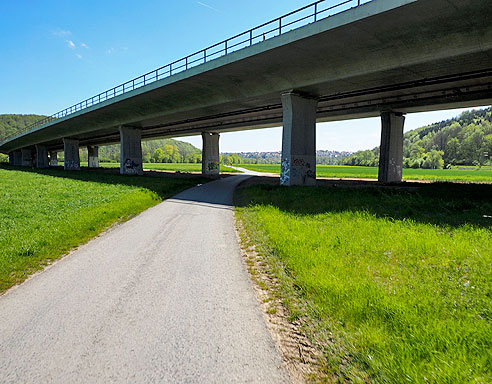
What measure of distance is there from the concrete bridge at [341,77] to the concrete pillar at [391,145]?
0.36 ft

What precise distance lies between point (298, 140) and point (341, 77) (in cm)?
583

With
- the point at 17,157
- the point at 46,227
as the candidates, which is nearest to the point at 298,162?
the point at 46,227

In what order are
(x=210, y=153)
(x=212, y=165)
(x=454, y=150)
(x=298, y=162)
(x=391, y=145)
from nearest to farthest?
(x=298, y=162), (x=391, y=145), (x=212, y=165), (x=210, y=153), (x=454, y=150)

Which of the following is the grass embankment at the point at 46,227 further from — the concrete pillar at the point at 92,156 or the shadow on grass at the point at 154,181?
the concrete pillar at the point at 92,156

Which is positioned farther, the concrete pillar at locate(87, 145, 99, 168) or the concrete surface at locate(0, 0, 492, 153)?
the concrete pillar at locate(87, 145, 99, 168)

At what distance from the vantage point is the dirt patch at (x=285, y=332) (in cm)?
326

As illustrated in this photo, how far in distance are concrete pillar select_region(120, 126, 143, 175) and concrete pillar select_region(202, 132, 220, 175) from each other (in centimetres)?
1129

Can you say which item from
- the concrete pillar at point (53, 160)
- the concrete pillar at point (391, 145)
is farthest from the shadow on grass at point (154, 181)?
the concrete pillar at point (53, 160)

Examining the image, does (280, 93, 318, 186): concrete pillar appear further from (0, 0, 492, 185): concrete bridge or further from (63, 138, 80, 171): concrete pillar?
(63, 138, 80, 171): concrete pillar

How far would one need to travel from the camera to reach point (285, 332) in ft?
13.2

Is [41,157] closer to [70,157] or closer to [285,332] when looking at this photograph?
[70,157]

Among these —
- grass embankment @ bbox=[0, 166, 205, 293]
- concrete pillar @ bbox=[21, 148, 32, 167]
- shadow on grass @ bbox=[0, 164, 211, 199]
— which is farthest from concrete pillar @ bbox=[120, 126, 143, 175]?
concrete pillar @ bbox=[21, 148, 32, 167]

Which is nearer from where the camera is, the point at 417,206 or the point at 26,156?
the point at 417,206

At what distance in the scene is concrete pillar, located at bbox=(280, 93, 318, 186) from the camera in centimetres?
2200
